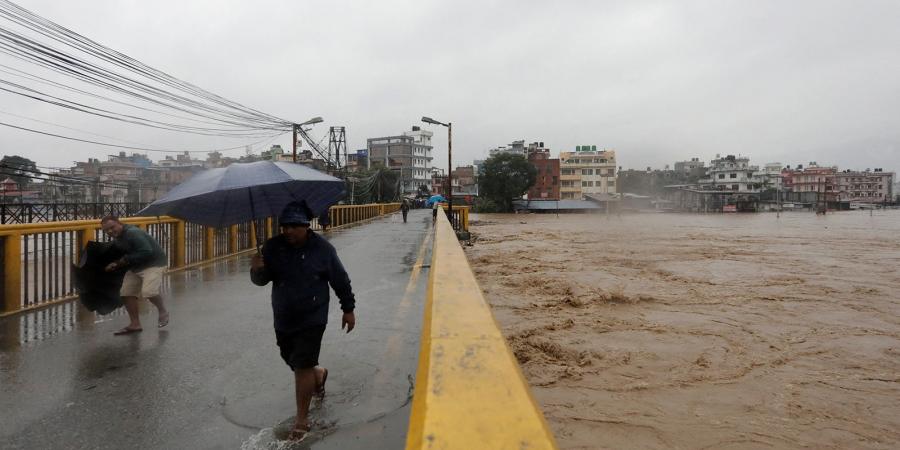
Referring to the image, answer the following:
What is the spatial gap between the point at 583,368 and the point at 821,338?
3.62 metres

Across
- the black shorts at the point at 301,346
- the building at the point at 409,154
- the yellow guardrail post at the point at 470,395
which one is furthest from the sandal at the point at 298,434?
the building at the point at 409,154

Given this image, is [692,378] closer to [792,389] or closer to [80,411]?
[792,389]

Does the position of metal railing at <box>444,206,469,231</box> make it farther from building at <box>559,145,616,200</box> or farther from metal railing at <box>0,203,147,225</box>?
building at <box>559,145,616,200</box>

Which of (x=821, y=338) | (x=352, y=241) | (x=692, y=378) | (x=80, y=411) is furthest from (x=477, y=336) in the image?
(x=352, y=241)

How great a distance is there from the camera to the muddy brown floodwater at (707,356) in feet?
12.3

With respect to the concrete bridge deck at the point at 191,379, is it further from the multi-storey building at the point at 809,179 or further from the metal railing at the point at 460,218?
the multi-storey building at the point at 809,179

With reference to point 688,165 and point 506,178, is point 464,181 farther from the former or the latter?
point 688,165

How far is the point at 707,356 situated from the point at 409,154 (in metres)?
97.1

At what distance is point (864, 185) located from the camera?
129750 mm

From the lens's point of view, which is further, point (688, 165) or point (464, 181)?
point (688, 165)

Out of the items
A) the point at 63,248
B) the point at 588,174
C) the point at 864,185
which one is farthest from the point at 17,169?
the point at 864,185

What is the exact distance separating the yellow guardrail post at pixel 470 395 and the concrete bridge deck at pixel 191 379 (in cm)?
107

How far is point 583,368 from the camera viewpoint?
5.05 meters

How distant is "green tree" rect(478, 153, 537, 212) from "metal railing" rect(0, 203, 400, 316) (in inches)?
2190
